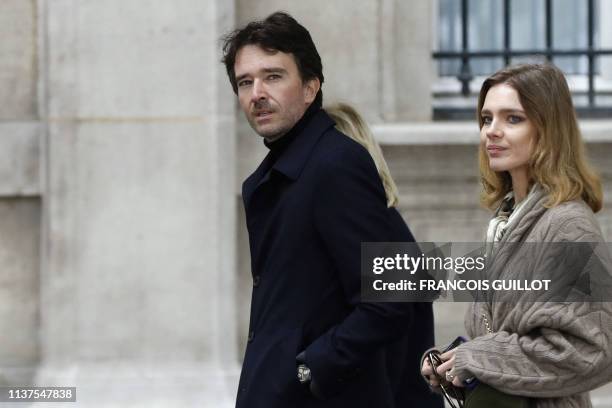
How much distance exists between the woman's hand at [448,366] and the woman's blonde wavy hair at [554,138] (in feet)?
1.42

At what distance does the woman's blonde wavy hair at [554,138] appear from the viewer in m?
2.92

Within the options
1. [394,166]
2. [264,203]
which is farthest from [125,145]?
[264,203]

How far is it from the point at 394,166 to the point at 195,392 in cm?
150

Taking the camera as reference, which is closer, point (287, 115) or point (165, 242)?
point (287, 115)

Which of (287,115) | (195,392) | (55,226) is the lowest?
(195,392)

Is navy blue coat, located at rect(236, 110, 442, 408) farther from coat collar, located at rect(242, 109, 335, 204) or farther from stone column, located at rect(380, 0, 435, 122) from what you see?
stone column, located at rect(380, 0, 435, 122)

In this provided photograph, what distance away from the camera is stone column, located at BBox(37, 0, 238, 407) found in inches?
241

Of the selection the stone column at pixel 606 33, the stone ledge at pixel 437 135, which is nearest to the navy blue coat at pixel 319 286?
the stone ledge at pixel 437 135

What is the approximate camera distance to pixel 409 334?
14.3 feet

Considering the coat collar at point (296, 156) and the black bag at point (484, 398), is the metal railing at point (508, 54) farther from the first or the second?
the black bag at point (484, 398)

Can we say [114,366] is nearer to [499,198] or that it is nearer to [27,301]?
[27,301]

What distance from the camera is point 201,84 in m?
6.17

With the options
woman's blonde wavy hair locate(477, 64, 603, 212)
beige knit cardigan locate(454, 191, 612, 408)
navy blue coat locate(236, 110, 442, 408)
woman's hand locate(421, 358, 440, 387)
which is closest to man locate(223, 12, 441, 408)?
navy blue coat locate(236, 110, 442, 408)

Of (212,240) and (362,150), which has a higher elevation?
(362,150)
